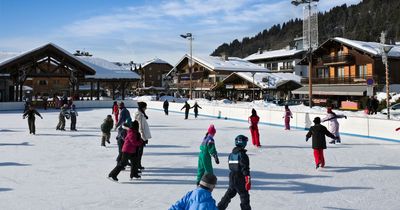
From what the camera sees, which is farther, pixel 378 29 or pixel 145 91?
pixel 378 29

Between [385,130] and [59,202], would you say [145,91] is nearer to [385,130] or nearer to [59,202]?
[385,130]

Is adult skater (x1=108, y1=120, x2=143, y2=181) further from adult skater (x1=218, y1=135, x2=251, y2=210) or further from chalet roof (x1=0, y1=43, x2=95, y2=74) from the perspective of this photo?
chalet roof (x1=0, y1=43, x2=95, y2=74)

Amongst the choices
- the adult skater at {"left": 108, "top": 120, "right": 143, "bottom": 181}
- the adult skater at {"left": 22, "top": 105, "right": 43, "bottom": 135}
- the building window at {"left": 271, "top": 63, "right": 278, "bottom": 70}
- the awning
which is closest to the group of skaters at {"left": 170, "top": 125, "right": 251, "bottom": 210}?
the adult skater at {"left": 108, "top": 120, "right": 143, "bottom": 181}

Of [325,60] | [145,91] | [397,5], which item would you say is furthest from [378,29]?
[325,60]

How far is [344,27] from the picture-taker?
112 meters

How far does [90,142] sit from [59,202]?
7.22m

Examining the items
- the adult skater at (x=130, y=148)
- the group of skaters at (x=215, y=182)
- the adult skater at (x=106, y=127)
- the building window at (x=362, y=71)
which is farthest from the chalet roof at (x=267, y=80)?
the group of skaters at (x=215, y=182)

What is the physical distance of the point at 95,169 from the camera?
28.1 ft

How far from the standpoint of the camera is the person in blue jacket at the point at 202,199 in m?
2.94

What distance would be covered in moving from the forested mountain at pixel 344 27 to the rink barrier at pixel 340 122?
57761mm

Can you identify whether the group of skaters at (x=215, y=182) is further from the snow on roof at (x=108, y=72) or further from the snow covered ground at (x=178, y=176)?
the snow on roof at (x=108, y=72)

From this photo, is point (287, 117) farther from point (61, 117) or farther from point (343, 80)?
point (343, 80)

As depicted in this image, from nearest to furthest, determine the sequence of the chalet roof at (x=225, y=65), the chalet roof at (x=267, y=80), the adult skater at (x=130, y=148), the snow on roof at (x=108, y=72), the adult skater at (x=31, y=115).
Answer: the adult skater at (x=130, y=148) < the adult skater at (x=31, y=115) < the snow on roof at (x=108, y=72) < the chalet roof at (x=267, y=80) < the chalet roof at (x=225, y=65)

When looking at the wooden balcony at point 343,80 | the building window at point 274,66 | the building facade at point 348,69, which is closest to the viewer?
the building facade at point 348,69
